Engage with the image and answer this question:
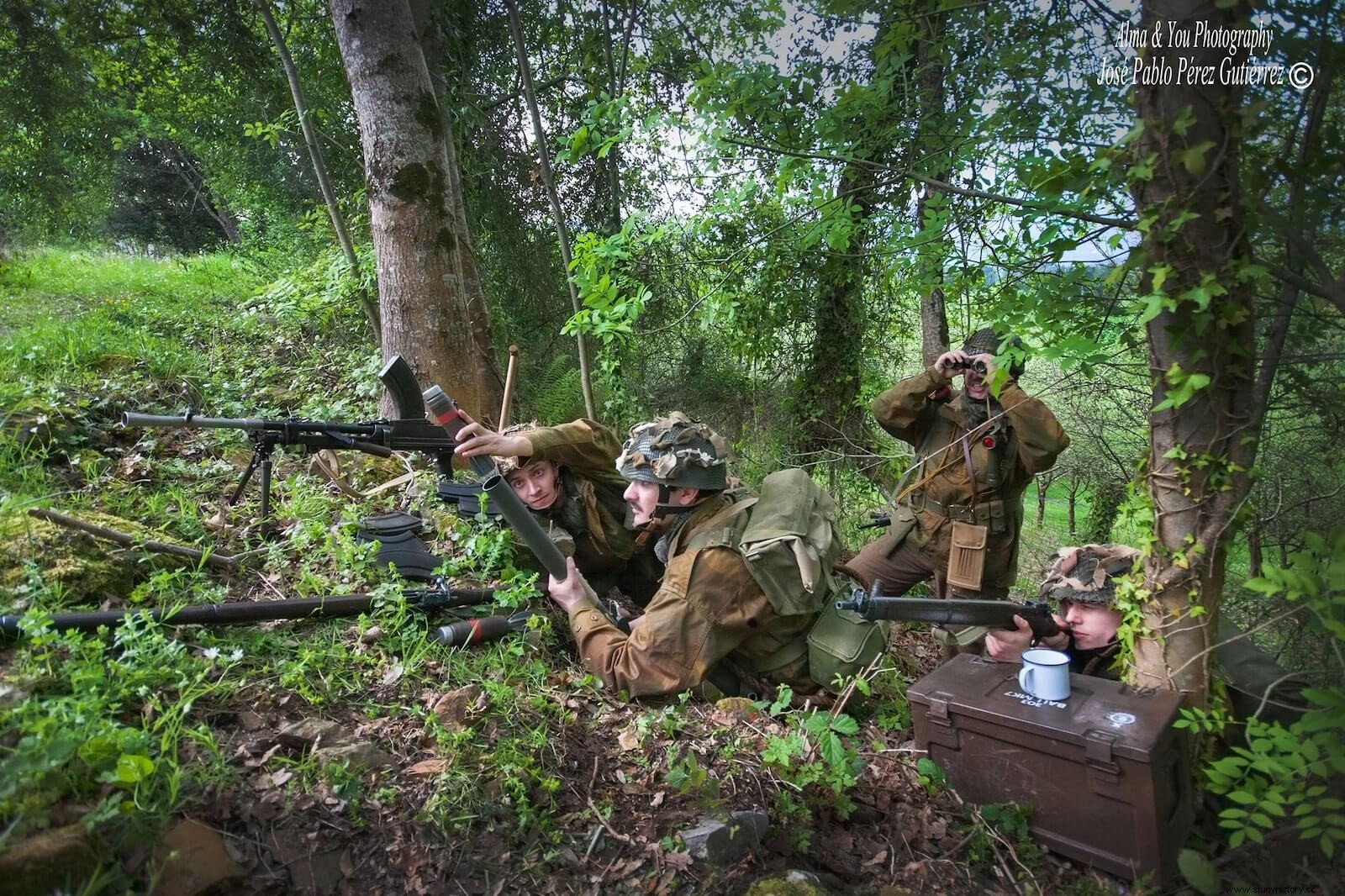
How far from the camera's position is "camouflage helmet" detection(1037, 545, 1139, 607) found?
10.4ft

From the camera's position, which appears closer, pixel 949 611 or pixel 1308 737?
pixel 1308 737

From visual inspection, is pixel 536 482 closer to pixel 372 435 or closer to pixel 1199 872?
pixel 372 435

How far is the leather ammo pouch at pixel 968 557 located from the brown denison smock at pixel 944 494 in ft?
0.40

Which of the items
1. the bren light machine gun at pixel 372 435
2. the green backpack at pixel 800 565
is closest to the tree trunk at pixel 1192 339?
the green backpack at pixel 800 565

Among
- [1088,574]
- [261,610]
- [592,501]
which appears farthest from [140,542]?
[1088,574]

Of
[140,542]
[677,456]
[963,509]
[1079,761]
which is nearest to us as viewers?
[1079,761]

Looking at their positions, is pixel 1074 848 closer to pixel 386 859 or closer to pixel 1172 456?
pixel 1172 456

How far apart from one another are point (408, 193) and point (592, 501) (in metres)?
2.69

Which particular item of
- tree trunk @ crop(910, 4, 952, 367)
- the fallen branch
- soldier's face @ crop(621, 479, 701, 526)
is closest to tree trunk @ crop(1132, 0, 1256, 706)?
tree trunk @ crop(910, 4, 952, 367)

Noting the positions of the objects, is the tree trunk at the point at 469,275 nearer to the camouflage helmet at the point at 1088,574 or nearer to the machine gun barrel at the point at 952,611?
the machine gun barrel at the point at 952,611

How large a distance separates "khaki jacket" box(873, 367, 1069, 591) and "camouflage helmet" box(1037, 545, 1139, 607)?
3.71 ft

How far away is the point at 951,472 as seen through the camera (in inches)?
191

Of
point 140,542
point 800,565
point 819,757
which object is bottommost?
point 819,757

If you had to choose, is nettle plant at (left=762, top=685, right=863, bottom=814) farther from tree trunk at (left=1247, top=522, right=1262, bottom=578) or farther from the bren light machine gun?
the bren light machine gun
